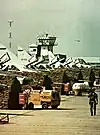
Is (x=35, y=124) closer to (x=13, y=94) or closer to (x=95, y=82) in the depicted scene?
(x=13, y=94)

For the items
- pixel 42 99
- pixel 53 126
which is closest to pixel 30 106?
pixel 42 99

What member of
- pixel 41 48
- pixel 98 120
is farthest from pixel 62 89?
pixel 41 48

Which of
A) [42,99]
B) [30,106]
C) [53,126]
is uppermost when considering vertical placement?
[42,99]

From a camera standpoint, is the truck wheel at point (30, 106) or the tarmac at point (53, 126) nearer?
the tarmac at point (53, 126)

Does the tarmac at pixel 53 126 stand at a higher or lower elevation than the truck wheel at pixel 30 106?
lower

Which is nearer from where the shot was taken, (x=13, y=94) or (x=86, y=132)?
(x=86, y=132)

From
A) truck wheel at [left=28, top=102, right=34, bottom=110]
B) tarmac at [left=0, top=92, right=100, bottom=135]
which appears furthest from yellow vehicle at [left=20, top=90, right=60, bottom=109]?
tarmac at [left=0, top=92, right=100, bottom=135]

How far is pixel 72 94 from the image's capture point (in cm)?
3055

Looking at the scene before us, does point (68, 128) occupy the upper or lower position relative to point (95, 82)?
lower

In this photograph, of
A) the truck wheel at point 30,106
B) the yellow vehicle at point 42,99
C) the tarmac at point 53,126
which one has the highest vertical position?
the yellow vehicle at point 42,99

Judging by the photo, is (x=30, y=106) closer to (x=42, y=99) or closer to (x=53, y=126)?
(x=42, y=99)

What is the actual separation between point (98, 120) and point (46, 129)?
111 inches

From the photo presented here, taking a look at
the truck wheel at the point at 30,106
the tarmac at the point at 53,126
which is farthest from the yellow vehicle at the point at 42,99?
the tarmac at the point at 53,126

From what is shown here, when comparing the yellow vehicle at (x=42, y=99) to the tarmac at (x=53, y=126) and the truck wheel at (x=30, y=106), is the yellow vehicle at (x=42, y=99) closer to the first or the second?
the truck wheel at (x=30, y=106)
